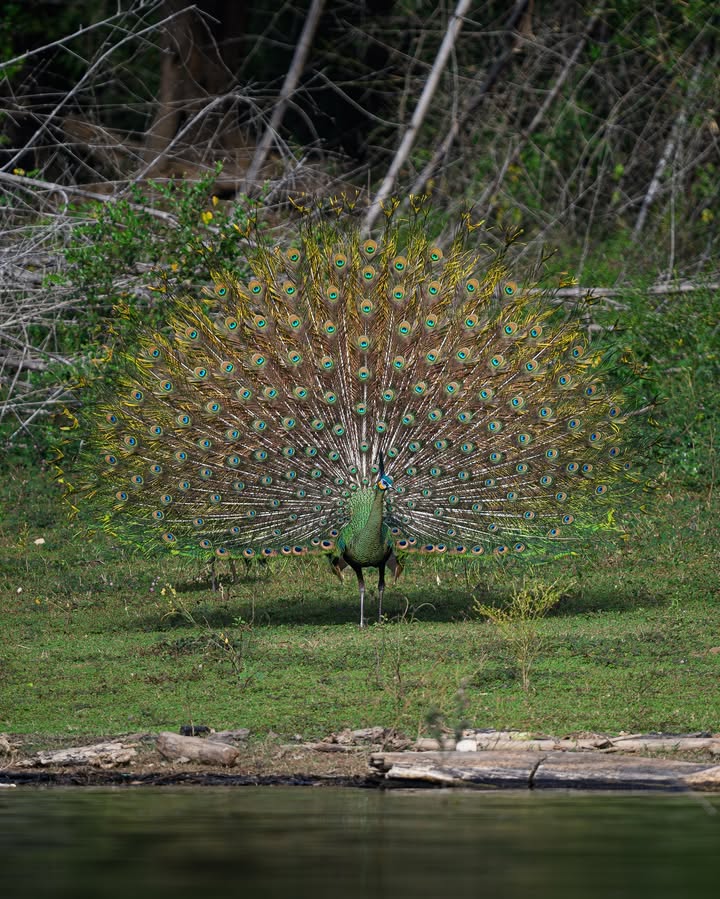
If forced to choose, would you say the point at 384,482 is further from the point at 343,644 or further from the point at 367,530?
the point at 343,644

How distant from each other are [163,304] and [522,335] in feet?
15.9

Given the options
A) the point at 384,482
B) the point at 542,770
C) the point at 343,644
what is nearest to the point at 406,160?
the point at 384,482

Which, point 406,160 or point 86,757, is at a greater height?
point 86,757

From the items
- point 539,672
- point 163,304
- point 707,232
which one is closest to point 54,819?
point 539,672

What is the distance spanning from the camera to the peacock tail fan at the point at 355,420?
42.7 ft

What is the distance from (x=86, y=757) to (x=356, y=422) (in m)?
4.50

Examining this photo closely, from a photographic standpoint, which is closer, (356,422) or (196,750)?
(196,750)

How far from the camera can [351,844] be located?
7238 millimetres

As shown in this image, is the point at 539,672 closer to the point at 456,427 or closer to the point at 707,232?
the point at 456,427

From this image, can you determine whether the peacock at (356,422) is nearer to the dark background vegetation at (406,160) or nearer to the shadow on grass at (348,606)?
the shadow on grass at (348,606)

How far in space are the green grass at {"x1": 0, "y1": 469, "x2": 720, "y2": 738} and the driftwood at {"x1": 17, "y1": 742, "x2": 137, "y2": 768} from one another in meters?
0.74

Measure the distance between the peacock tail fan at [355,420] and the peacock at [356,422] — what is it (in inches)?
0.4

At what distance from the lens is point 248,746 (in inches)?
377

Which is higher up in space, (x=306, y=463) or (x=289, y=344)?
(x=289, y=344)
